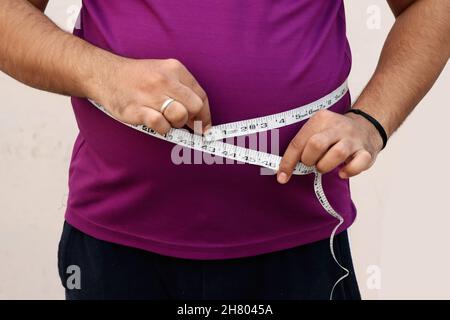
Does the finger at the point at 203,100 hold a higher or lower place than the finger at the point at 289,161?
higher

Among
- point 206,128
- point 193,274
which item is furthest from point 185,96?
point 193,274

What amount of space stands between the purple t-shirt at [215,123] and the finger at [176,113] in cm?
22

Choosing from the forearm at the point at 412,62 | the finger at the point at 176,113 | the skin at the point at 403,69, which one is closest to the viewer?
the finger at the point at 176,113

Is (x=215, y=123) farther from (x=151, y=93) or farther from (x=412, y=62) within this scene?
(x=412, y=62)

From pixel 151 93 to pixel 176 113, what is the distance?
0.07 m

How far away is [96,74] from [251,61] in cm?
33

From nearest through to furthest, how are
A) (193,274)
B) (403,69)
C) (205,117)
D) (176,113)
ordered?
(176,113), (205,117), (193,274), (403,69)

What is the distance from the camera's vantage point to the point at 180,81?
1.30m

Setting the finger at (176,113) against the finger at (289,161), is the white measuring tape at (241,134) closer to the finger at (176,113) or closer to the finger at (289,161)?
the finger at (289,161)

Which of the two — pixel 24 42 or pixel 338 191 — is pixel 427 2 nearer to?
pixel 338 191

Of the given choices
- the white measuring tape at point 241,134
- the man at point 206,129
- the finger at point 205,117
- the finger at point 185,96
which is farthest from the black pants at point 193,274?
the finger at point 185,96

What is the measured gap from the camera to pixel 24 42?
1.46 meters

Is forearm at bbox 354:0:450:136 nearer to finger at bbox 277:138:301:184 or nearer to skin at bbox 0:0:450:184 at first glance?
skin at bbox 0:0:450:184

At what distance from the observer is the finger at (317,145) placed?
137 centimetres
